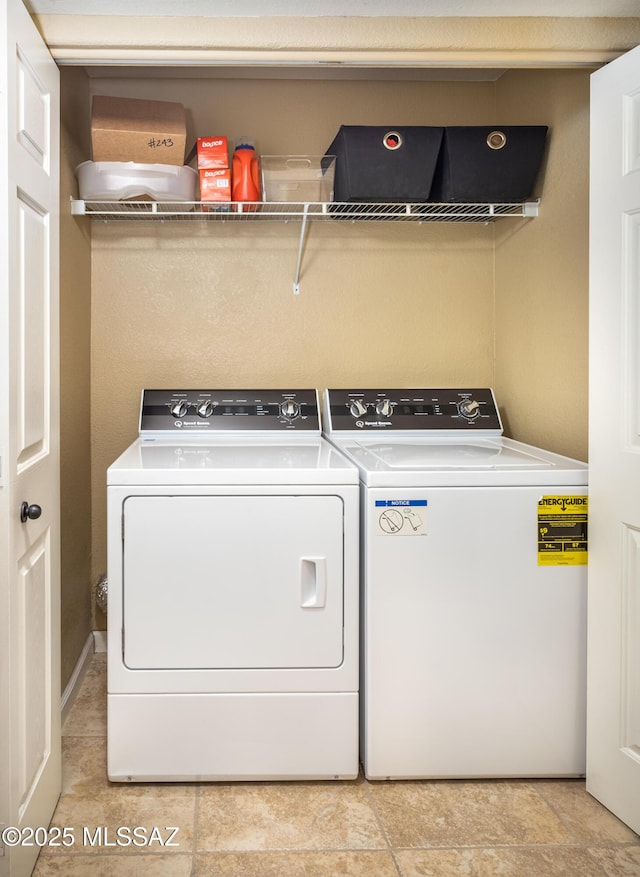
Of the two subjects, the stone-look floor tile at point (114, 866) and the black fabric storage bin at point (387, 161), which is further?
the black fabric storage bin at point (387, 161)

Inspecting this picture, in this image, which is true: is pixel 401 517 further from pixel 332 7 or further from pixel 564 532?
pixel 332 7

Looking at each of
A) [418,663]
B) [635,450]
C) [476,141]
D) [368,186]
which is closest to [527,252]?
[476,141]

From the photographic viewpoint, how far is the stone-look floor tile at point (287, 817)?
1.78 metres

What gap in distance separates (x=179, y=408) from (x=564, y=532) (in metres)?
1.47

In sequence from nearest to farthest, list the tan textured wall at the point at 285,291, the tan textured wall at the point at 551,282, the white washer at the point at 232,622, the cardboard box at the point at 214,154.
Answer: the white washer at the point at 232,622, the tan textured wall at the point at 551,282, the cardboard box at the point at 214,154, the tan textured wall at the point at 285,291

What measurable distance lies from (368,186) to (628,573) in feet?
5.05

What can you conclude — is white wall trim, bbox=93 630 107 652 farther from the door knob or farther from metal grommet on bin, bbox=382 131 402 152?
metal grommet on bin, bbox=382 131 402 152

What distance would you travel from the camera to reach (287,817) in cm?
188

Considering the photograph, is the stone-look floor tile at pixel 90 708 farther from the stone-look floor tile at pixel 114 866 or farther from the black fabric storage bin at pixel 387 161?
the black fabric storage bin at pixel 387 161

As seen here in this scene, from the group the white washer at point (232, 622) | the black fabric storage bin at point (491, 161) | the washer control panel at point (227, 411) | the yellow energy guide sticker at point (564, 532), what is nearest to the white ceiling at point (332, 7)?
the black fabric storage bin at point (491, 161)

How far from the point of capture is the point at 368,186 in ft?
8.39

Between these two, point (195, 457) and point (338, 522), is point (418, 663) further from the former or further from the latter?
point (195, 457)

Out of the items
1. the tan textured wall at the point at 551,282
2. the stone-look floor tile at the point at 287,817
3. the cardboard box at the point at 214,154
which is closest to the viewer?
the stone-look floor tile at the point at 287,817

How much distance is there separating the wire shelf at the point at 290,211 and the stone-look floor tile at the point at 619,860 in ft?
6.54
